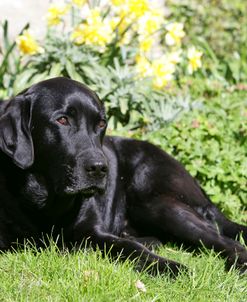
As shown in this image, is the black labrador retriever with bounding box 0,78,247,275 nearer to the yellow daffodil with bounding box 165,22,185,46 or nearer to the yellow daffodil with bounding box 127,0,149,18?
the yellow daffodil with bounding box 127,0,149,18

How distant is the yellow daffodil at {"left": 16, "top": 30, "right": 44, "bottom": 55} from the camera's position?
6.65 meters

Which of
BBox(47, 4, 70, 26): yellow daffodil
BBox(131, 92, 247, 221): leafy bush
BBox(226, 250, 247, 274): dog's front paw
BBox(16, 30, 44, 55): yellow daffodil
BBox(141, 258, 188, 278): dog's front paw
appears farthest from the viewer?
BBox(47, 4, 70, 26): yellow daffodil

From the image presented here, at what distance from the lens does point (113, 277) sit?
3.84 meters

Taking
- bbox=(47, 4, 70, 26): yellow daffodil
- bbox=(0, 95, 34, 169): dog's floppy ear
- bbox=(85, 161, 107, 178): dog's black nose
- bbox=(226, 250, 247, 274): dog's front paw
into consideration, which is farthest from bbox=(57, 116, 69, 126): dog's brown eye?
bbox=(47, 4, 70, 26): yellow daffodil

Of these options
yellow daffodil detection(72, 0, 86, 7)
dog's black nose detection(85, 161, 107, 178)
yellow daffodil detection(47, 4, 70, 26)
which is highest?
yellow daffodil detection(72, 0, 86, 7)

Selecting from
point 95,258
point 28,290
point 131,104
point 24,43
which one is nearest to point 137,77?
point 131,104

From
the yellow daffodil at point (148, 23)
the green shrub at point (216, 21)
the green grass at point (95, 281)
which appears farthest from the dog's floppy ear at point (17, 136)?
the green shrub at point (216, 21)

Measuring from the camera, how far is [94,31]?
6719 mm

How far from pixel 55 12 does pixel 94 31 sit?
18.0 inches

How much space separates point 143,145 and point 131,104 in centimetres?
145

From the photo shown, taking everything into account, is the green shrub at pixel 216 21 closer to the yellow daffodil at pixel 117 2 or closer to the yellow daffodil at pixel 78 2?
the yellow daffodil at pixel 117 2

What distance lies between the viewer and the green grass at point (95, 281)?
3654 millimetres

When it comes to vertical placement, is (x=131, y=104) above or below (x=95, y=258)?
above

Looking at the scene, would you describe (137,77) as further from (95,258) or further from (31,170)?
(95,258)
